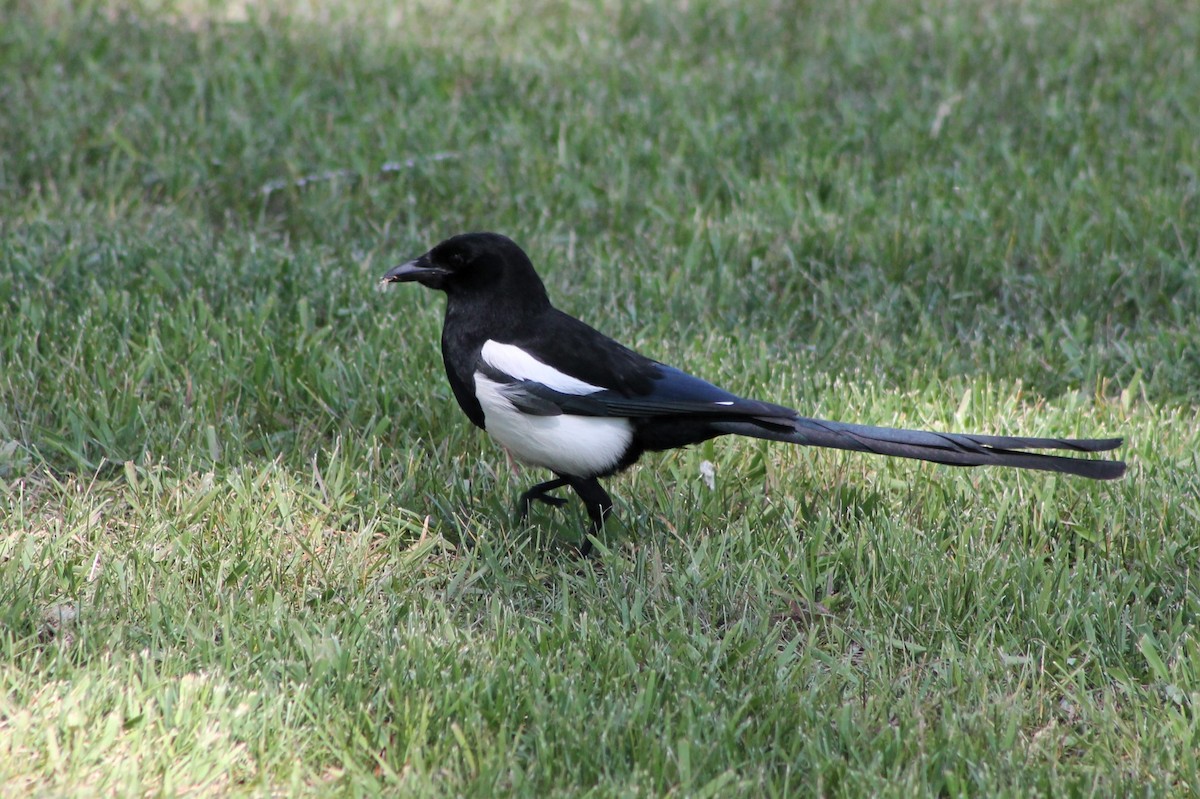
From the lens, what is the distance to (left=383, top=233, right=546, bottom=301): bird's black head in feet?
12.1

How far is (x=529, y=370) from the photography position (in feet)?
11.5

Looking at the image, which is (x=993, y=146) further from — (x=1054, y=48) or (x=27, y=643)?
(x=27, y=643)

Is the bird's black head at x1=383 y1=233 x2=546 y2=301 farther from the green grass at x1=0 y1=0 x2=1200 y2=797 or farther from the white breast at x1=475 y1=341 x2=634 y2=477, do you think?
the green grass at x1=0 y1=0 x2=1200 y2=797

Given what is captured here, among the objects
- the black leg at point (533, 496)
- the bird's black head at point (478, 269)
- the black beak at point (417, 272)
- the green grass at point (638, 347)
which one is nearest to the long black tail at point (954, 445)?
the green grass at point (638, 347)

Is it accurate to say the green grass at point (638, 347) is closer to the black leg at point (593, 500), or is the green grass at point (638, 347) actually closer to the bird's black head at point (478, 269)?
the black leg at point (593, 500)

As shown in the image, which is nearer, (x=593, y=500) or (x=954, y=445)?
(x=954, y=445)

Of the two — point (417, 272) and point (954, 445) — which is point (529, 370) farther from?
point (954, 445)

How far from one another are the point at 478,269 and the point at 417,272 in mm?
175

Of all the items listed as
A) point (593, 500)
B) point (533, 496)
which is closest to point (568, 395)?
point (593, 500)

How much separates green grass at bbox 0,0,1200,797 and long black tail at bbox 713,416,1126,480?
1.06ft

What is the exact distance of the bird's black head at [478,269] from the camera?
3.68m

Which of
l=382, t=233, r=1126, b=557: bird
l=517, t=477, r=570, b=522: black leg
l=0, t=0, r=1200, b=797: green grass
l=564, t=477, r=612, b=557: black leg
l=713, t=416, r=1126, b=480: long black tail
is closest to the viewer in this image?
l=0, t=0, r=1200, b=797: green grass

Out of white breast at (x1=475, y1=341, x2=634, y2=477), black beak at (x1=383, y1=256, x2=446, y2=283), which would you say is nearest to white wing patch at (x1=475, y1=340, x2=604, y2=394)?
white breast at (x1=475, y1=341, x2=634, y2=477)

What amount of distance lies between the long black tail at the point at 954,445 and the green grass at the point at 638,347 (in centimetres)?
32
